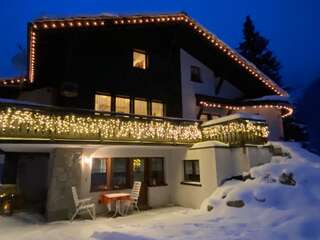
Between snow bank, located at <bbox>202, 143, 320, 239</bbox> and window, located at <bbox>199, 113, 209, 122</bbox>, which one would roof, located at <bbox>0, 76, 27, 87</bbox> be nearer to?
window, located at <bbox>199, 113, 209, 122</bbox>

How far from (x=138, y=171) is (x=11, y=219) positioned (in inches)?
208

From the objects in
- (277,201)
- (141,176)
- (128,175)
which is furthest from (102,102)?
(277,201)

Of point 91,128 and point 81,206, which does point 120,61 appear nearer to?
point 91,128

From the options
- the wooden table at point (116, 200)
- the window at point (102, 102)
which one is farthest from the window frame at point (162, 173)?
the window at point (102, 102)

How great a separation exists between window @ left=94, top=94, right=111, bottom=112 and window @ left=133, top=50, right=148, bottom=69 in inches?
94.2

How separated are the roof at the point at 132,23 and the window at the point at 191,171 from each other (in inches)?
260

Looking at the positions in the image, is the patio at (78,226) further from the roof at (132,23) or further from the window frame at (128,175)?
the roof at (132,23)

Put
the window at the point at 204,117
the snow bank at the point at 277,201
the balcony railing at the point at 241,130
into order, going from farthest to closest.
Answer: the window at the point at 204,117, the balcony railing at the point at 241,130, the snow bank at the point at 277,201

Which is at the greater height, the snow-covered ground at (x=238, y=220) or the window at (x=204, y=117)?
the window at (x=204, y=117)

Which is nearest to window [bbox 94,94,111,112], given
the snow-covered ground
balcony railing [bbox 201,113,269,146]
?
the snow-covered ground

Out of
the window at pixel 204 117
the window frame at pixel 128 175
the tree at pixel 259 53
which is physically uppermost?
the tree at pixel 259 53

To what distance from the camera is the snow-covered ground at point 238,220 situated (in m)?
7.11

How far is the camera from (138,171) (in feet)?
42.8

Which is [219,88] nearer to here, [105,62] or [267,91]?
[267,91]
